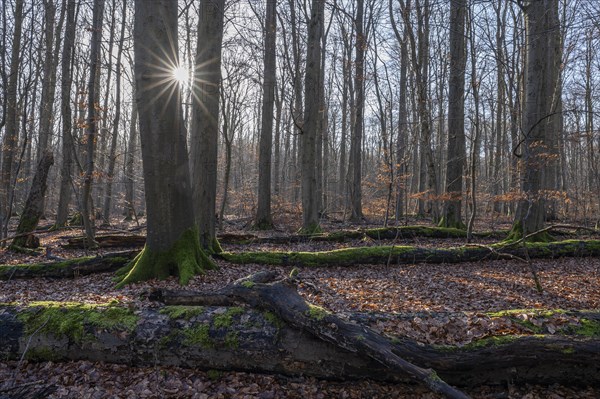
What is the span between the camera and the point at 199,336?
12.1 feet

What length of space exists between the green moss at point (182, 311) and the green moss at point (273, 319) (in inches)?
26.7

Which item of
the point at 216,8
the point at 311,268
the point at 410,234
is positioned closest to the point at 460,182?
the point at 410,234

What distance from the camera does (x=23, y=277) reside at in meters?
7.37

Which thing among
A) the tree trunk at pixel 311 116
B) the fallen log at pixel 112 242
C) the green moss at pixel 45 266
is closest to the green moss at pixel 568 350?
the green moss at pixel 45 266

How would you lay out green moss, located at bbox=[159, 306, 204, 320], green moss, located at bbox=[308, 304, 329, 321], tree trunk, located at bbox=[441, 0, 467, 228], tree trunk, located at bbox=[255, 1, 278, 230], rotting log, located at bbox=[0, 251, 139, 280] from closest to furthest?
green moss, located at bbox=[308, 304, 329, 321], green moss, located at bbox=[159, 306, 204, 320], rotting log, located at bbox=[0, 251, 139, 280], tree trunk, located at bbox=[441, 0, 467, 228], tree trunk, located at bbox=[255, 1, 278, 230]

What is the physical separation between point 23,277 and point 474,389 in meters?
7.85

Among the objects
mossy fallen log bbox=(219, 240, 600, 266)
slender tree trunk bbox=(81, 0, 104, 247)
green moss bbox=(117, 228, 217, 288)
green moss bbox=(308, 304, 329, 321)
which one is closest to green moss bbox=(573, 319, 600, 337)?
green moss bbox=(308, 304, 329, 321)

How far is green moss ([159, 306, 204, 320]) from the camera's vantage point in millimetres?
3879

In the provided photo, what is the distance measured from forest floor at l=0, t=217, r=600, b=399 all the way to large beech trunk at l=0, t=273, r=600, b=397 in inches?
4.6

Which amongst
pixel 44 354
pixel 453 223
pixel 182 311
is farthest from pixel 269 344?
pixel 453 223

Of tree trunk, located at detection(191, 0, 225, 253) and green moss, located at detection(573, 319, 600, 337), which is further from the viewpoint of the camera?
tree trunk, located at detection(191, 0, 225, 253)

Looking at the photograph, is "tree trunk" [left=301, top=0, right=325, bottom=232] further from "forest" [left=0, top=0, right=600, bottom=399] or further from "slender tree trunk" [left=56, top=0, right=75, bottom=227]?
"slender tree trunk" [left=56, top=0, right=75, bottom=227]

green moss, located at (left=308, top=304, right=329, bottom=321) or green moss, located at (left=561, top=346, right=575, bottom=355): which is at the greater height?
green moss, located at (left=308, top=304, right=329, bottom=321)

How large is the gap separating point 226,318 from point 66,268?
5.29m
